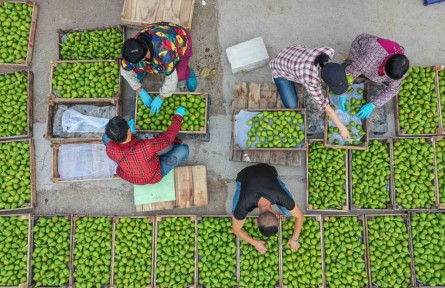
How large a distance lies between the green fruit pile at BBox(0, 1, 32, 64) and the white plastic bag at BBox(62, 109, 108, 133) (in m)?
1.49

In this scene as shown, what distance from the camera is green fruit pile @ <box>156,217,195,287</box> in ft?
18.5

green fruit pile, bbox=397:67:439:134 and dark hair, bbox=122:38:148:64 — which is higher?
dark hair, bbox=122:38:148:64

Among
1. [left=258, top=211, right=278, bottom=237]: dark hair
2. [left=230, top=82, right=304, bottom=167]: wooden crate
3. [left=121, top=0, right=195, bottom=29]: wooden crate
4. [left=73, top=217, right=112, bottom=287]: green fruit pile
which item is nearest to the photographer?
[left=258, top=211, right=278, bottom=237]: dark hair

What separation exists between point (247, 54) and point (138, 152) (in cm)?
281

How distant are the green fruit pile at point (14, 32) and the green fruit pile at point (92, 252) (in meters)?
3.31

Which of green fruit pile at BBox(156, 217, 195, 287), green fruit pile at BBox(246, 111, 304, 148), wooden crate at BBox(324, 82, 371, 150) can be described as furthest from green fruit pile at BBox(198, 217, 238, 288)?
wooden crate at BBox(324, 82, 371, 150)

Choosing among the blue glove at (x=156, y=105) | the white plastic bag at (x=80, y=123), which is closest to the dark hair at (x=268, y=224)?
the blue glove at (x=156, y=105)

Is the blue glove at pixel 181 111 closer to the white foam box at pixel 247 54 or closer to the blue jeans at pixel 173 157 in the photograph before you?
the blue jeans at pixel 173 157

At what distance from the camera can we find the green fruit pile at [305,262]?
5570 mm

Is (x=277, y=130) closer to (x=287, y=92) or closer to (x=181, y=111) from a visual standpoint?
(x=287, y=92)

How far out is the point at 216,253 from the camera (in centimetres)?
566

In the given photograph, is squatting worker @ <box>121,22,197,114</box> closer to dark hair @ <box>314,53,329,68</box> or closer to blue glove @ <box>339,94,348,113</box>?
dark hair @ <box>314,53,329,68</box>

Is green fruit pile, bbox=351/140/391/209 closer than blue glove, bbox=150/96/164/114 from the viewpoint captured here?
No

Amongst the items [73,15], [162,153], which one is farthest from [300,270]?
[73,15]
